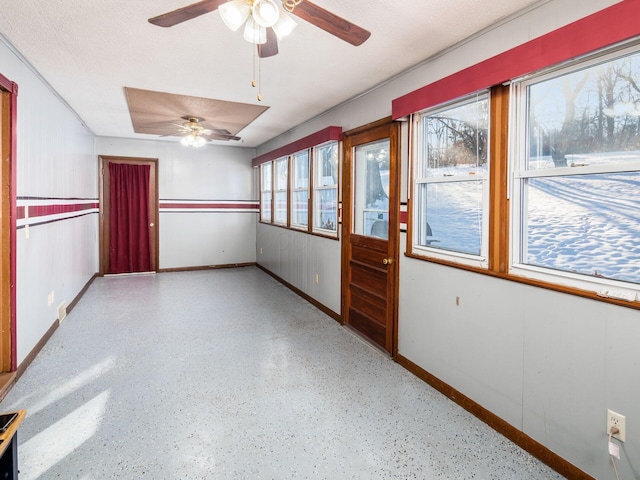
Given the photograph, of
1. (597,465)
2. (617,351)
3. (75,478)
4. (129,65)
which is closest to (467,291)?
(617,351)

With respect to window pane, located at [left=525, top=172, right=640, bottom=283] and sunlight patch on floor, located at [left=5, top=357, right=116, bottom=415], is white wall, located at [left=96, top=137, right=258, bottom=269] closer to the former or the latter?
sunlight patch on floor, located at [left=5, top=357, right=116, bottom=415]

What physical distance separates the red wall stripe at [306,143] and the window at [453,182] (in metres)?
1.35

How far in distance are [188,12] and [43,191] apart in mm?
2844

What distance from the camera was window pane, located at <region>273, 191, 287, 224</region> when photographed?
20.7 feet

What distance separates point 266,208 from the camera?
7.31 metres

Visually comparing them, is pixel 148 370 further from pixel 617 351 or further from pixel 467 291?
→ pixel 617 351

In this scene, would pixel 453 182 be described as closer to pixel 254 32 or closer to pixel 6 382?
pixel 254 32

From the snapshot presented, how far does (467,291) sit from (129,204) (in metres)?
6.31

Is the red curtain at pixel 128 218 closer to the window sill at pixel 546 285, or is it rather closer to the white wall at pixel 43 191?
the white wall at pixel 43 191

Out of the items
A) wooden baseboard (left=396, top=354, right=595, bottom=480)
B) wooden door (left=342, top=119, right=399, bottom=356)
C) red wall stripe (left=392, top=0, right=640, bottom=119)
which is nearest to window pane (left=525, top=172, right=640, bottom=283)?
red wall stripe (left=392, top=0, right=640, bottom=119)

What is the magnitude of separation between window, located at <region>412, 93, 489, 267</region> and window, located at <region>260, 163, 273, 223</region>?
4.26 metres

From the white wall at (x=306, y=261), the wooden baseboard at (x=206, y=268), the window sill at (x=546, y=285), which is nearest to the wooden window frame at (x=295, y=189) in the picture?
the white wall at (x=306, y=261)

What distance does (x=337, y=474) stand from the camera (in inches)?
76.1

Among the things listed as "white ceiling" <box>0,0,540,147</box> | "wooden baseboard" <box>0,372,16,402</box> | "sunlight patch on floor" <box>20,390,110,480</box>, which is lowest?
"sunlight patch on floor" <box>20,390,110,480</box>
